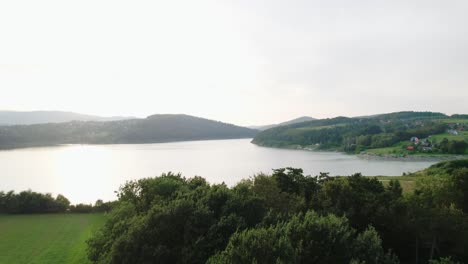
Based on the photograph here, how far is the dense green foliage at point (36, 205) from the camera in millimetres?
38312

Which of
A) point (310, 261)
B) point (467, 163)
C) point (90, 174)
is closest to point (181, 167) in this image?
point (90, 174)

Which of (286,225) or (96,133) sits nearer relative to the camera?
(286,225)

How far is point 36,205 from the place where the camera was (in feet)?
127

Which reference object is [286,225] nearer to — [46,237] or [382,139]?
[46,237]

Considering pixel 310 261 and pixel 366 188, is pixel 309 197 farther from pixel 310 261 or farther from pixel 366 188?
pixel 310 261

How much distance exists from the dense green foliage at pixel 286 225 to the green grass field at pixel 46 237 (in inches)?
236

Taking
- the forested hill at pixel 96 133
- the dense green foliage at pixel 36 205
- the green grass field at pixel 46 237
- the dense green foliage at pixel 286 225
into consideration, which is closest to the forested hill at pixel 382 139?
the forested hill at pixel 96 133

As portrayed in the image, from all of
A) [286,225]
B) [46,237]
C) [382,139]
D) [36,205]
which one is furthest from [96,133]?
[286,225]

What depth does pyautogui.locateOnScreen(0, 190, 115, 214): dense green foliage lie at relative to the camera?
38.3 meters

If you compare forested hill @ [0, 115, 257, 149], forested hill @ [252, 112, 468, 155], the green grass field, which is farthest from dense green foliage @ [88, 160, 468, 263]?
forested hill @ [0, 115, 257, 149]

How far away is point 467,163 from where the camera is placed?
53.9 metres

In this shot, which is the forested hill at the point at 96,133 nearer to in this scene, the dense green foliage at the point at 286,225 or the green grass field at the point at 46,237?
the green grass field at the point at 46,237

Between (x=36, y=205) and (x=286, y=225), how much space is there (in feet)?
114

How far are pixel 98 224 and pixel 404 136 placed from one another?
10382cm
